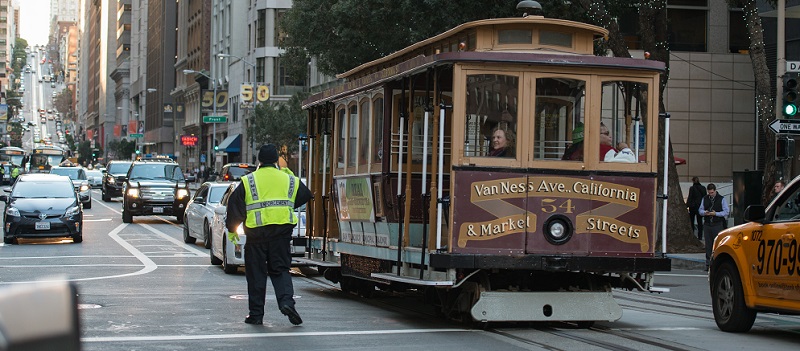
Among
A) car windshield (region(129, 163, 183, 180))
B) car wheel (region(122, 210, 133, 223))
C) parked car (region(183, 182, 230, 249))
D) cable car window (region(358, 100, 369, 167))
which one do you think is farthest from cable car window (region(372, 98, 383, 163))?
car windshield (region(129, 163, 183, 180))

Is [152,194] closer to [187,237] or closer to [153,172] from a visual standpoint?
[153,172]

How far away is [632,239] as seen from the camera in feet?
35.6

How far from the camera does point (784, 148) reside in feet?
65.8

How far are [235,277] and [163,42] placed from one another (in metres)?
116

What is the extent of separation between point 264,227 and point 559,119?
3.04 metres

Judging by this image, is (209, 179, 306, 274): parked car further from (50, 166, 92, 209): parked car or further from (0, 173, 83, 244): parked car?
(50, 166, 92, 209): parked car

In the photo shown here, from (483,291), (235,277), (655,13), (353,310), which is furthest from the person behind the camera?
(655,13)

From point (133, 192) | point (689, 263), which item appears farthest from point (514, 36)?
point (133, 192)

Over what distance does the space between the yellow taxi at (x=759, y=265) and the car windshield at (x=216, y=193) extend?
45.8 ft

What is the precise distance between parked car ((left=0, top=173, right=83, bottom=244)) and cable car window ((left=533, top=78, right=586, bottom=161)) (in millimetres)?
16769

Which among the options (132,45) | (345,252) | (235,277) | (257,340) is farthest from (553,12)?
(132,45)

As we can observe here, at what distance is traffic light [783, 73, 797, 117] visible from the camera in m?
19.5

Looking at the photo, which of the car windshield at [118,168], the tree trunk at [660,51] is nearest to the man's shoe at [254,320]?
the tree trunk at [660,51]

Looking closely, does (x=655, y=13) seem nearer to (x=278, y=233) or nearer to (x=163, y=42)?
(x=278, y=233)
